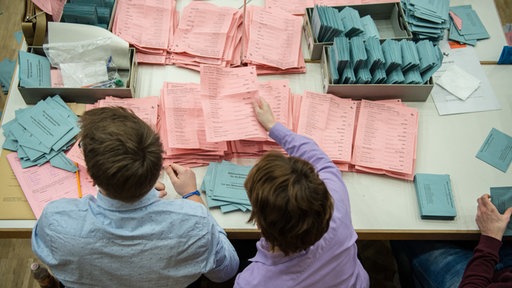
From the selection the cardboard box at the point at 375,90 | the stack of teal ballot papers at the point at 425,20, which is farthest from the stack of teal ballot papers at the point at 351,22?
the stack of teal ballot papers at the point at 425,20

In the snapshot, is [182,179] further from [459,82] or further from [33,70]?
[459,82]

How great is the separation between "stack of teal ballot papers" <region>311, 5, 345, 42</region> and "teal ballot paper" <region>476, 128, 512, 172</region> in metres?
0.68

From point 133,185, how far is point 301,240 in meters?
0.41

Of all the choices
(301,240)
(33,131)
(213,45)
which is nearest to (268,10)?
(213,45)

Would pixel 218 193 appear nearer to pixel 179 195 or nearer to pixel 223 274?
pixel 179 195

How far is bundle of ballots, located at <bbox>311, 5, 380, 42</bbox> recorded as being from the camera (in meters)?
1.69

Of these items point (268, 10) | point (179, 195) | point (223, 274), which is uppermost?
point (268, 10)

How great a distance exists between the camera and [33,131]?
1479 millimetres

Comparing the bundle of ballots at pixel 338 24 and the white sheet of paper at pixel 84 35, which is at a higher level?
the bundle of ballots at pixel 338 24

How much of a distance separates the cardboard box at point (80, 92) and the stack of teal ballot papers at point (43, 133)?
0.03 m

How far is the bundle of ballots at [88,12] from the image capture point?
1682 mm

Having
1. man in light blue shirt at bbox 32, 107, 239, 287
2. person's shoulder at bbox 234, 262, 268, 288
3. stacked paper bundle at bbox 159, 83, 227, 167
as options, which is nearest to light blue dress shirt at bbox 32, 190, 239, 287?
man in light blue shirt at bbox 32, 107, 239, 287

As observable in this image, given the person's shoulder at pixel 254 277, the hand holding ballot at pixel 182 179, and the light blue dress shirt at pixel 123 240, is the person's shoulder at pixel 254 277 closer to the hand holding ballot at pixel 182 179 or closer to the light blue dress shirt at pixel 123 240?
the light blue dress shirt at pixel 123 240

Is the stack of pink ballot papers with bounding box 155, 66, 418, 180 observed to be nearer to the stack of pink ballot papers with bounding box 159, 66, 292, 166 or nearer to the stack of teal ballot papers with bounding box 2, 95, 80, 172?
the stack of pink ballot papers with bounding box 159, 66, 292, 166
